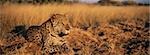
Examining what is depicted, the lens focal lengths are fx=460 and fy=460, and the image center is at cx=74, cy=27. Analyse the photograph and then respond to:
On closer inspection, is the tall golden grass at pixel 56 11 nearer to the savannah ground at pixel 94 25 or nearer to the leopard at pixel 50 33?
the savannah ground at pixel 94 25

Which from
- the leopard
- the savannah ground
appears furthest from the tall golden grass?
the leopard

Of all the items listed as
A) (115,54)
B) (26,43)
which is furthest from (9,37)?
(115,54)

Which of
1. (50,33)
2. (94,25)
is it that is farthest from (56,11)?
(50,33)

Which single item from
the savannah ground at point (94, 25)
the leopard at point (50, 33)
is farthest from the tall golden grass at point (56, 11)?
the leopard at point (50, 33)

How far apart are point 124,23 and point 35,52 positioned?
2.42 m

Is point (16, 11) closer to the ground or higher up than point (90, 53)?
higher up

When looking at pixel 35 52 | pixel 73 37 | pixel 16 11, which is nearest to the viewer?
pixel 35 52

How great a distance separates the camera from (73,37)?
8117 mm

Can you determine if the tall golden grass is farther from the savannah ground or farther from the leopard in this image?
the leopard

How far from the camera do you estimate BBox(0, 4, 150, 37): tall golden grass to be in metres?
8.64

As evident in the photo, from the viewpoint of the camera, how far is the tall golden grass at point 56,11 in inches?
340

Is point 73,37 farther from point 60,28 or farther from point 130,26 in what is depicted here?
point 130,26

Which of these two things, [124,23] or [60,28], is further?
[124,23]

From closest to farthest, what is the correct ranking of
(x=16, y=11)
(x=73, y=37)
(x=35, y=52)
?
(x=35, y=52) → (x=73, y=37) → (x=16, y=11)
